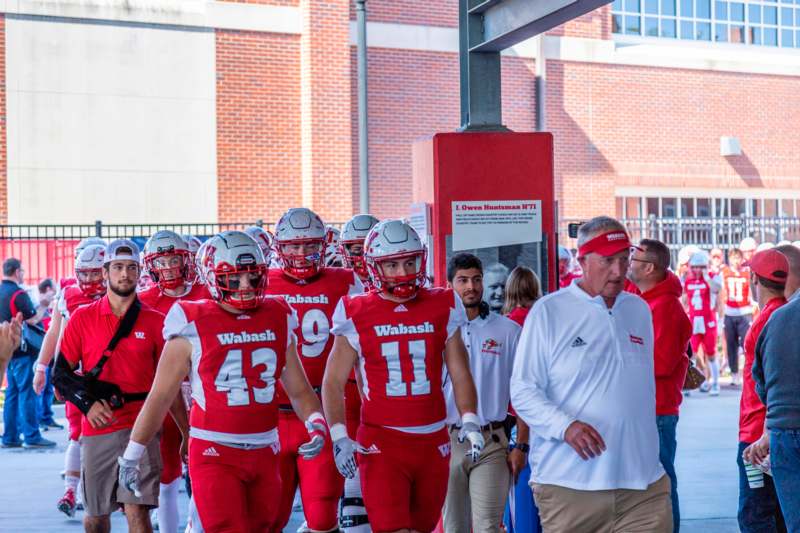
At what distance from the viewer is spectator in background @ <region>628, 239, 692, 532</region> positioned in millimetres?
6496

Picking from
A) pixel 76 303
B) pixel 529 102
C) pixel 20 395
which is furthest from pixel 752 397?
pixel 529 102

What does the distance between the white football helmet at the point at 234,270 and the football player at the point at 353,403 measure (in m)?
1.33

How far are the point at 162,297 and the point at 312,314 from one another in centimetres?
145

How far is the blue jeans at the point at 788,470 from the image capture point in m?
5.07

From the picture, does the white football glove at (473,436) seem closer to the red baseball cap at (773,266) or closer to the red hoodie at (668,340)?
the red hoodie at (668,340)

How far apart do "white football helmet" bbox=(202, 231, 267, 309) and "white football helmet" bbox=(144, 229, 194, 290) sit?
226 cm

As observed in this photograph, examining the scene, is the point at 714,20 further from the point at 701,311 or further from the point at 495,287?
the point at 495,287

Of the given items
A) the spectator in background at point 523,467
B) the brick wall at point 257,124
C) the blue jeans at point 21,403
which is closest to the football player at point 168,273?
the spectator in background at point 523,467

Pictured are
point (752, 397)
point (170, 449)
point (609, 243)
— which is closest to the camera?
point (609, 243)

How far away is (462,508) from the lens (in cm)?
636

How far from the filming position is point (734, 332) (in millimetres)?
15672

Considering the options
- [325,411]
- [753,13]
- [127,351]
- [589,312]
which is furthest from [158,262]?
[753,13]

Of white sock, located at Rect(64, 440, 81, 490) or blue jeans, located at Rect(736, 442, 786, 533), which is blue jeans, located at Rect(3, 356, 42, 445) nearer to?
white sock, located at Rect(64, 440, 81, 490)

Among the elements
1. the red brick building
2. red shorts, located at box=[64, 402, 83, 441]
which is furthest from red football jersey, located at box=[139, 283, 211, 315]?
the red brick building
